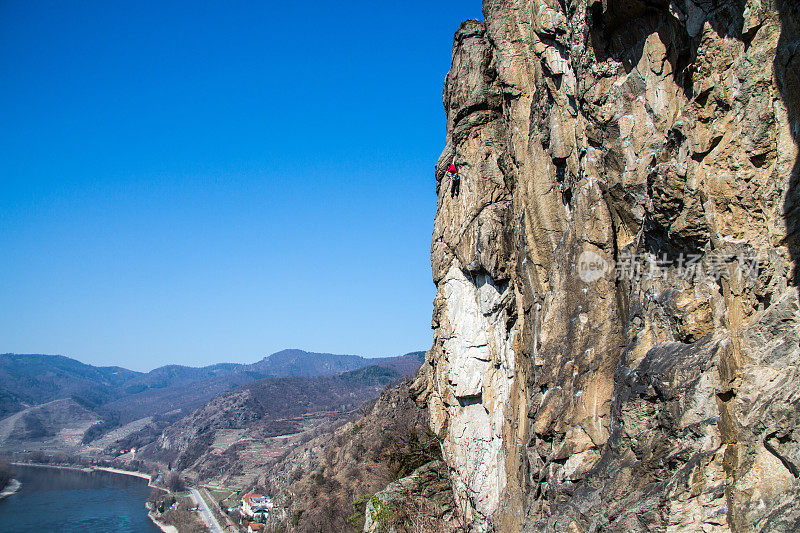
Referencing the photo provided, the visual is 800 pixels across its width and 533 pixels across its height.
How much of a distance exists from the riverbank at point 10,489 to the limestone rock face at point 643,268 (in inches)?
4357

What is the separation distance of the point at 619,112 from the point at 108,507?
10192 centimetres

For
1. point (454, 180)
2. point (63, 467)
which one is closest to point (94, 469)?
point (63, 467)

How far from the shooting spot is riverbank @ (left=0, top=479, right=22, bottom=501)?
9382 cm

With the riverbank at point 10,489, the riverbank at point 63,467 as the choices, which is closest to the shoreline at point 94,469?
the riverbank at point 63,467

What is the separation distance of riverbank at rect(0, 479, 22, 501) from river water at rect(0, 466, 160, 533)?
86cm

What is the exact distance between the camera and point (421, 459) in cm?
2498

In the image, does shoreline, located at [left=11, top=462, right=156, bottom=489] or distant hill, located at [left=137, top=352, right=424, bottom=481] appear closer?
distant hill, located at [left=137, top=352, right=424, bottom=481]

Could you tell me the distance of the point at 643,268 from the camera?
352 inches

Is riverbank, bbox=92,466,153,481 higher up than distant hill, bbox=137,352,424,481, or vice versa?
distant hill, bbox=137,352,424,481

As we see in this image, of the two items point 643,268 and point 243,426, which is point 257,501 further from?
point 243,426

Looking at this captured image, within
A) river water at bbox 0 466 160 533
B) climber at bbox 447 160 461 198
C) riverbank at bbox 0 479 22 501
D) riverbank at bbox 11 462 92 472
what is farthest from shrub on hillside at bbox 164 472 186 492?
climber at bbox 447 160 461 198

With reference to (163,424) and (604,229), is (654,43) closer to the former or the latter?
(604,229)

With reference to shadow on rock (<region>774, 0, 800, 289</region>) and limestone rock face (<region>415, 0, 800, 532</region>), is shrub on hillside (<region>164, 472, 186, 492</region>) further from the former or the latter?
shadow on rock (<region>774, 0, 800, 289</region>)

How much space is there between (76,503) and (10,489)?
761 inches
